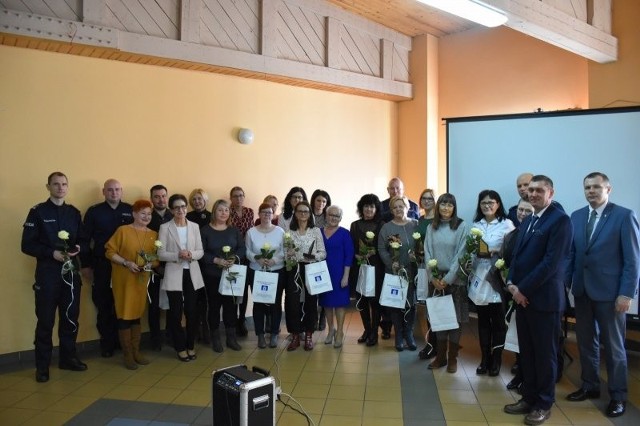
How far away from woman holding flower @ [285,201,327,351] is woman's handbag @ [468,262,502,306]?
4.99 ft

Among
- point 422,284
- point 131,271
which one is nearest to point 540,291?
point 422,284

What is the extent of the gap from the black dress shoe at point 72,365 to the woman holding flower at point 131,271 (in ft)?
1.23

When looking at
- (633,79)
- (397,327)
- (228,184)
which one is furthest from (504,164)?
(228,184)

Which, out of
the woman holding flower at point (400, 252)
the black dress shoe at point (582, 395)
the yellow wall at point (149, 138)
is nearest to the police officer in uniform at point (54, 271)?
the yellow wall at point (149, 138)

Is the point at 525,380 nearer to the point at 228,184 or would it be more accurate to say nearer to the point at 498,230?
the point at 498,230

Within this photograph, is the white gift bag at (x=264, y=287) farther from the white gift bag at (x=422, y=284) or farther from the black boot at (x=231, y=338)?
the white gift bag at (x=422, y=284)

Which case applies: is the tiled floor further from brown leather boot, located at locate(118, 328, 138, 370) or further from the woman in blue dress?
the woman in blue dress

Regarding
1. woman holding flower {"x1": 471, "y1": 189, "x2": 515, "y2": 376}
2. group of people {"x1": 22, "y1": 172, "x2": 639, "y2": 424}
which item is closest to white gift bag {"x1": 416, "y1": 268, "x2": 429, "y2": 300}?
group of people {"x1": 22, "y1": 172, "x2": 639, "y2": 424}

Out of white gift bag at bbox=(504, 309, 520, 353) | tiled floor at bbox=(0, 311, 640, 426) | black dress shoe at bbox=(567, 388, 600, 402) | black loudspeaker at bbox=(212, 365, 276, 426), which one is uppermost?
white gift bag at bbox=(504, 309, 520, 353)

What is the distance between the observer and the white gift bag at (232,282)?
15.5 ft

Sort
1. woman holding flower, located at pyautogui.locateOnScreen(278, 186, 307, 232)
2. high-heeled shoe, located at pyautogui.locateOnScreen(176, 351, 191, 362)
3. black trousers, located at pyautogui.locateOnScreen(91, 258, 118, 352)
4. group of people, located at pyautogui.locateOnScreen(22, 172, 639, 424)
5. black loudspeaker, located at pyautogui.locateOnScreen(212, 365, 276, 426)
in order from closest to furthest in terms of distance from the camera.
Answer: black loudspeaker, located at pyautogui.locateOnScreen(212, 365, 276, 426), group of people, located at pyautogui.locateOnScreen(22, 172, 639, 424), high-heeled shoe, located at pyautogui.locateOnScreen(176, 351, 191, 362), black trousers, located at pyautogui.locateOnScreen(91, 258, 118, 352), woman holding flower, located at pyautogui.locateOnScreen(278, 186, 307, 232)

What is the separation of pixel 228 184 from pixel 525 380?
12.7 feet

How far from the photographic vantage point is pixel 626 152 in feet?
14.9

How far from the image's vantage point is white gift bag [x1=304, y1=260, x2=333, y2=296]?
4.77 metres
